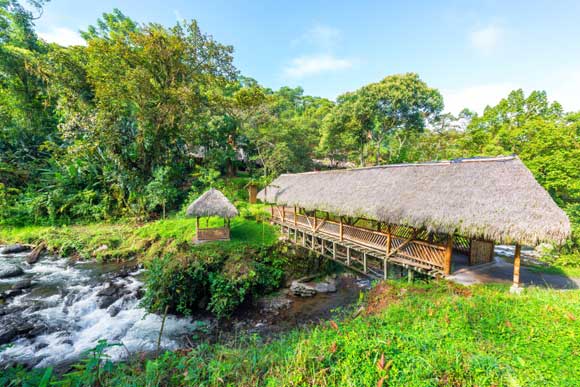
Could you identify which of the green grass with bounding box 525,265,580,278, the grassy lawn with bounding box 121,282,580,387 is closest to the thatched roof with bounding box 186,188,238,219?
the grassy lawn with bounding box 121,282,580,387

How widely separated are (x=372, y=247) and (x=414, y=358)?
5.71m

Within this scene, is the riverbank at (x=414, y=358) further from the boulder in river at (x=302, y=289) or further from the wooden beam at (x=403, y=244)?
the boulder in river at (x=302, y=289)

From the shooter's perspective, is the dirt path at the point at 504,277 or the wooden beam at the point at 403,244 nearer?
the dirt path at the point at 504,277

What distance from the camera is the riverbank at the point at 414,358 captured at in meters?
2.64

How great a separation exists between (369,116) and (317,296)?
1634cm

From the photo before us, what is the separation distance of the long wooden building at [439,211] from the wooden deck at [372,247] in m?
0.03

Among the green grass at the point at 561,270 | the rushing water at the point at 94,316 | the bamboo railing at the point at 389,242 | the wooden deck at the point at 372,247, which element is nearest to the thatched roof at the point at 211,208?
the wooden deck at the point at 372,247

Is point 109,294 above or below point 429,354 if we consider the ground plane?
below

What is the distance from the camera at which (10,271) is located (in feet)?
32.6

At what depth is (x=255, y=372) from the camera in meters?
2.88

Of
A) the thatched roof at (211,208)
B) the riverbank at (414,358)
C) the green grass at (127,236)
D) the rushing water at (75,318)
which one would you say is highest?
the thatched roof at (211,208)

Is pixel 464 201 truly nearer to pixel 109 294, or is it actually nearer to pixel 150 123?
pixel 109 294

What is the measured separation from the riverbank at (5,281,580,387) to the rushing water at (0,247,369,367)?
3.41 meters

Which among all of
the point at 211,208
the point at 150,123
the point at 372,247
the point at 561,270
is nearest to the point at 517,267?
the point at 372,247
